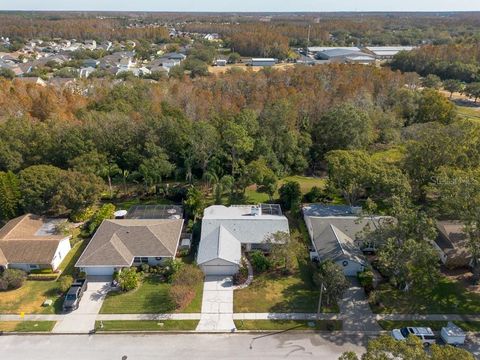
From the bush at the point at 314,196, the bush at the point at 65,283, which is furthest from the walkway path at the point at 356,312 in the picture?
the bush at the point at 65,283

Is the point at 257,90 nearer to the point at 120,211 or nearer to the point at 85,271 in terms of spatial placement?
the point at 120,211

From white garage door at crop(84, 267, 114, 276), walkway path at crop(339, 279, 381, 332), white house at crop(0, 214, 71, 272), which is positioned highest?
white house at crop(0, 214, 71, 272)

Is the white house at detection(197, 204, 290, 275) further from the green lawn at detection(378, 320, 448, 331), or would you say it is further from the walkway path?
the green lawn at detection(378, 320, 448, 331)

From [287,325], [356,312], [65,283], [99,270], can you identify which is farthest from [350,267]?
[65,283]

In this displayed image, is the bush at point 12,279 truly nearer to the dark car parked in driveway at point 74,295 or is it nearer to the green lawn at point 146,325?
the dark car parked in driveway at point 74,295

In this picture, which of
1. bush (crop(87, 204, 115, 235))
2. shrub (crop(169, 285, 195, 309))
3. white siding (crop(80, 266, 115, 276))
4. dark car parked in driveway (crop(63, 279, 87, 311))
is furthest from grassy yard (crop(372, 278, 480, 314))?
bush (crop(87, 204, 115, 235))

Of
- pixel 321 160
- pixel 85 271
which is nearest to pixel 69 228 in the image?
pixel 85 271
